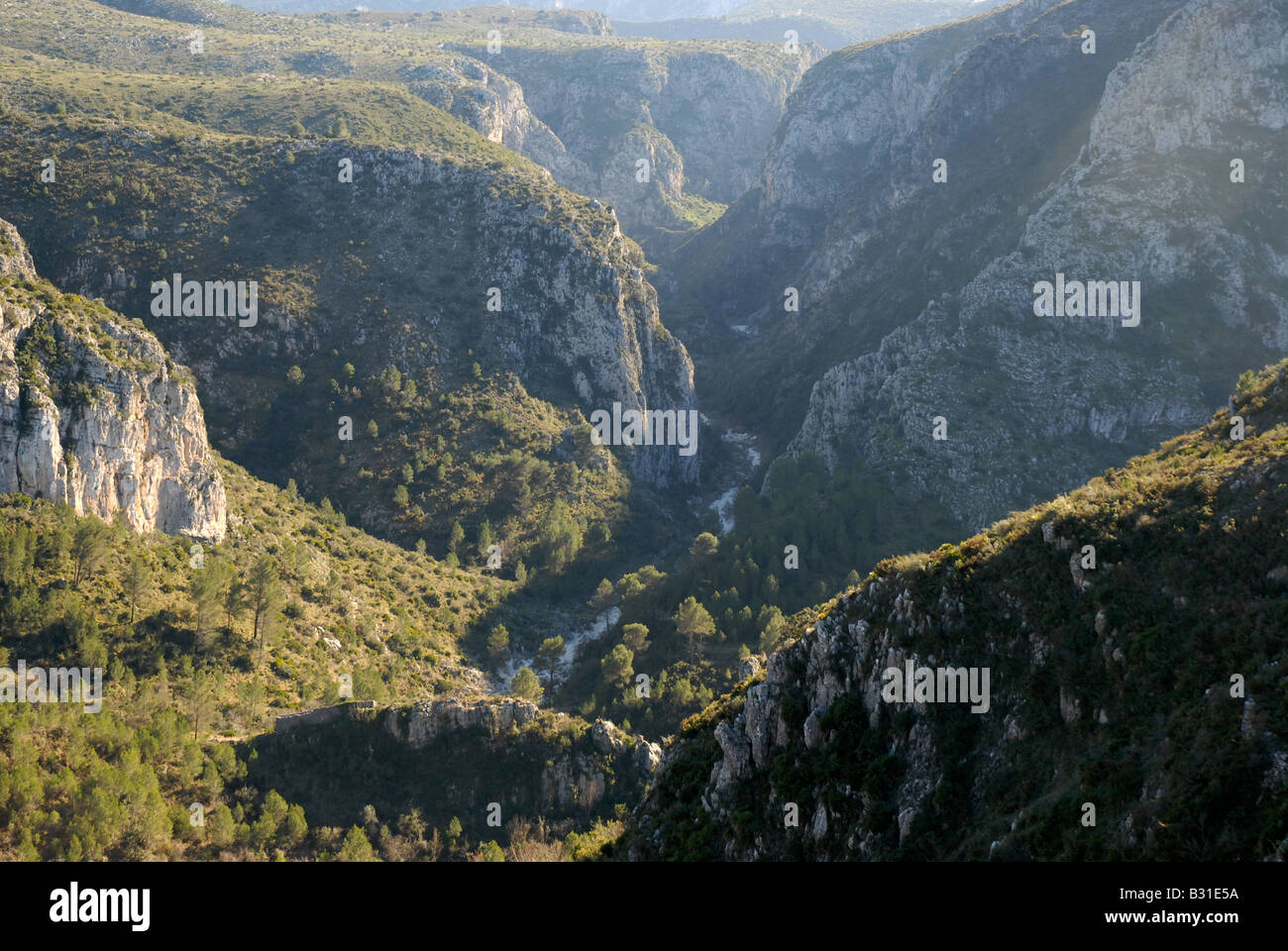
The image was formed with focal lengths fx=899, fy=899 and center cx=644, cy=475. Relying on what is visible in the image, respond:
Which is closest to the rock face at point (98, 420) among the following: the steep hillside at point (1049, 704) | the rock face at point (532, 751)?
the rock face at point (532, 751)

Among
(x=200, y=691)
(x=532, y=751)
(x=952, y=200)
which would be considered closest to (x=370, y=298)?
(x=200, y=691)

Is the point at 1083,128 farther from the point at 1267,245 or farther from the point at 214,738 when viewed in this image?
the point at 214,738

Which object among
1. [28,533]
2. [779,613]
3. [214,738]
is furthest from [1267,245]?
[28,533]

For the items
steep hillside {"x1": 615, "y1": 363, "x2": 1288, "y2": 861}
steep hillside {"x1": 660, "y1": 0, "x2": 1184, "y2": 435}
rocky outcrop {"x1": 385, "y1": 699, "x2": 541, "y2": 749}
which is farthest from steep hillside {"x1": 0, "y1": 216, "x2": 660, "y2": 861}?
steep hillside {"x1": 660, "y1": 0, "x2": 1184, "y2": 435}

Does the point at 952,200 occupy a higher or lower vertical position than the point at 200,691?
higher

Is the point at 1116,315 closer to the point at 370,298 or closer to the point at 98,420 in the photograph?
the point at 370,298

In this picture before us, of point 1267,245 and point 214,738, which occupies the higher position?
point 1267,245

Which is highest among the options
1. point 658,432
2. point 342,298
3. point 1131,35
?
point 1131,35
